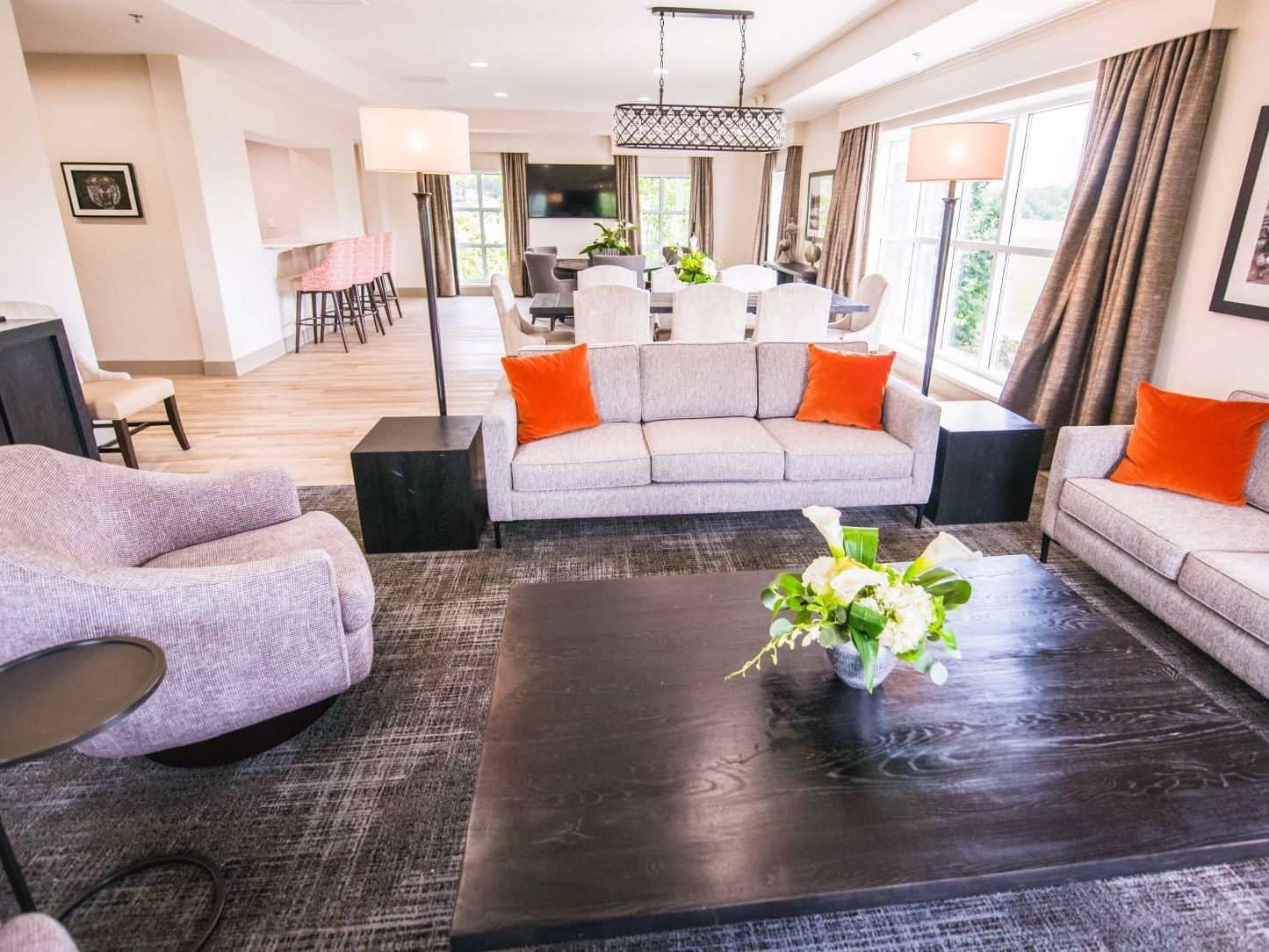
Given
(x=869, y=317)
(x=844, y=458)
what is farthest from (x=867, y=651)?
(x=869, y=317)

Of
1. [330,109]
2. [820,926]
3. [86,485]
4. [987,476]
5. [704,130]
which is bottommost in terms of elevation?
[820,926]

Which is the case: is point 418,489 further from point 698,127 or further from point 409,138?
point 698,127

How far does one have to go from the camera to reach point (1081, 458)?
282 cm

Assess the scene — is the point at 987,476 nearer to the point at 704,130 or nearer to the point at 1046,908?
the point at 1046,908

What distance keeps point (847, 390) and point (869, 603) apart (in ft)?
7.03

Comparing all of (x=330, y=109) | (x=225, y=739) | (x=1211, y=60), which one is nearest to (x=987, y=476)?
(x=1211, y=60)

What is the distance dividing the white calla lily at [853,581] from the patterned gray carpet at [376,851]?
0.72 metres

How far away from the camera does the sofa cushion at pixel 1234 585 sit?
202 cm

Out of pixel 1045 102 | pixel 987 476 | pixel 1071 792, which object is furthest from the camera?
pixel 1045 102

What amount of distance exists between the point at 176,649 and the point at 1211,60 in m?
4.46

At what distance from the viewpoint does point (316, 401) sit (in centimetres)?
544

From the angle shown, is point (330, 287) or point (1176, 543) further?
point (330, 287)

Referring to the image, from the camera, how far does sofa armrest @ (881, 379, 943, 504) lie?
317cm

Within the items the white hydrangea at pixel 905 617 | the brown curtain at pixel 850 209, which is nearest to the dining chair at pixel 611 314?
the white hydrangea at pixel 905 617
